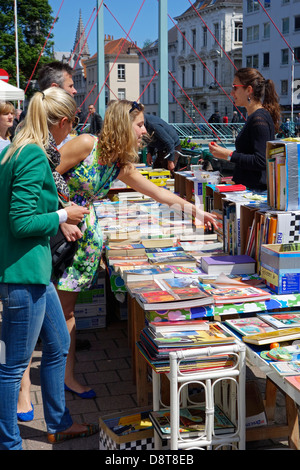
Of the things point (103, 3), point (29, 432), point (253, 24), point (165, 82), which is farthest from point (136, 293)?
point (253, 24)

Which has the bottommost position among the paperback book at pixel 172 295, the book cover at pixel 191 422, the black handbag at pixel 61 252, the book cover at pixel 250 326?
the book cover at pixel 191 422

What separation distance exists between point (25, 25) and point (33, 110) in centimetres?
3707

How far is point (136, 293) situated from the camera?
2.71 meters

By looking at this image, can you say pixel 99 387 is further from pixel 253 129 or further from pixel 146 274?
pixel 253 129

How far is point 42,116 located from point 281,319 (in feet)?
4.26

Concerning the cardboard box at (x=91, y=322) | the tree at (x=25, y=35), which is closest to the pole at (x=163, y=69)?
the cardboard box at (x=91, y=322)

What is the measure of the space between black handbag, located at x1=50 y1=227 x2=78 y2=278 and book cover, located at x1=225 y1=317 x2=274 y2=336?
837mm

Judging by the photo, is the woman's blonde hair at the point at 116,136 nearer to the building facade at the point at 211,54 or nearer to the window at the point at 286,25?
the window at the point at 286,25

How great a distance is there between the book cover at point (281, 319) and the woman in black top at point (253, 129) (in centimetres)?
A: 139

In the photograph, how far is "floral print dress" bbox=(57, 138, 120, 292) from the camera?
295 cm

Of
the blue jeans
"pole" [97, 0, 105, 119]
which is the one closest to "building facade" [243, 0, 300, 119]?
"pole" [97, 0, 105, 119]

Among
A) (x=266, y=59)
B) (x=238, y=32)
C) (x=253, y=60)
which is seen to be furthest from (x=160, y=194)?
(x=238, y=32)

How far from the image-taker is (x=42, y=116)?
229cm

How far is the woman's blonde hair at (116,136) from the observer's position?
2.94 m
